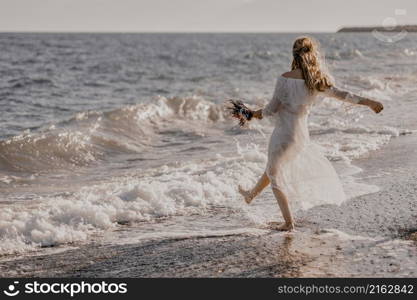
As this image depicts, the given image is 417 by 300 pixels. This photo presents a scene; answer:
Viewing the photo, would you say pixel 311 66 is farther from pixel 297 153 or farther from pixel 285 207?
pixel 285 207

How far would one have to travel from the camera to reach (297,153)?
5980 mm

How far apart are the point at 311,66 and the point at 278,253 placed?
73.2 inches

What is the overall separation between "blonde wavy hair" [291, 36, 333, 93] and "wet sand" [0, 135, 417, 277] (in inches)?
61.5

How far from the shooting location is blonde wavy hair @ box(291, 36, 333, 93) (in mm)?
5539

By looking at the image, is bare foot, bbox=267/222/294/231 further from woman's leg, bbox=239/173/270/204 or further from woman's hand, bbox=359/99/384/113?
woman's hand, bbox=359/99/384/113

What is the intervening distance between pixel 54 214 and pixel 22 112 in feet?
37.4

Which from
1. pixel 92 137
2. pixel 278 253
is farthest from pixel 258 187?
pixel 92 137

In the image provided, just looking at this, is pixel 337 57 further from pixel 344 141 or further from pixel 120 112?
pixel 344 141

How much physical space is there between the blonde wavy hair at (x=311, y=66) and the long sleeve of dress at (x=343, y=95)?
0.17ft

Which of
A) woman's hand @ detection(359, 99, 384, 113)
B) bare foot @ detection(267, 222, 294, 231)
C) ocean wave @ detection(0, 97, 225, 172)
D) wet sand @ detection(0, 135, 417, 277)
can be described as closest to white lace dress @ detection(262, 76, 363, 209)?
woman's hand @ detection(359, 99, 384, 113)

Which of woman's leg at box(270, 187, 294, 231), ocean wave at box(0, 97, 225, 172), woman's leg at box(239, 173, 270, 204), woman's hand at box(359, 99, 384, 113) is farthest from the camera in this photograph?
ocean wave at box(0, 97, 225, 172)

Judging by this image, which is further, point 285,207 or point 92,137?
point 92,137

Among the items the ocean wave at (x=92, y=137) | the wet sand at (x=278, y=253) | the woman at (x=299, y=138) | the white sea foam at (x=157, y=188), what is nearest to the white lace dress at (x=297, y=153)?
the woman at (x=299, y=138)

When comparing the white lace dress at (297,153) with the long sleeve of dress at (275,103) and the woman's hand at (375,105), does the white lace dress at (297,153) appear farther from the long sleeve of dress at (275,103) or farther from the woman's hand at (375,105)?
the woman's hand at (375,105)
